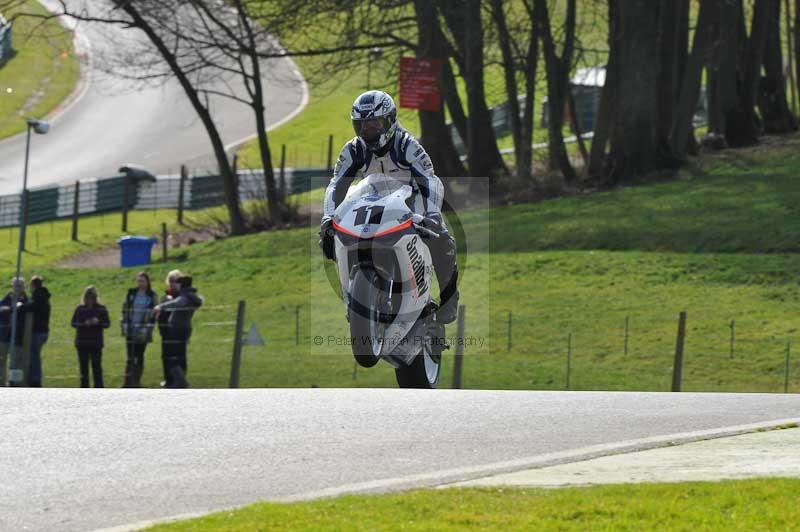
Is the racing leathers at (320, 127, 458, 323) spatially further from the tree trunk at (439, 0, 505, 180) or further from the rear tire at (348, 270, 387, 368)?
the tree trunk at (439, 0, 505, 180)

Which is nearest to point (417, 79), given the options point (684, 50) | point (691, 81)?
point (691, 81)

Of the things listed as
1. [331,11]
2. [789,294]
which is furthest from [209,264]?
[789,294]

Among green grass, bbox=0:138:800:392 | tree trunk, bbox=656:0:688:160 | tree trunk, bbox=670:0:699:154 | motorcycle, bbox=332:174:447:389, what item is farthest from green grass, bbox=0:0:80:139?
motorcycle, bbox=332:174:447:389

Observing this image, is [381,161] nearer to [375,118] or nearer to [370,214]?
[375,118]

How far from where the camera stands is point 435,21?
33.4 m

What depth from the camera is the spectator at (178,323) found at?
19234 mm

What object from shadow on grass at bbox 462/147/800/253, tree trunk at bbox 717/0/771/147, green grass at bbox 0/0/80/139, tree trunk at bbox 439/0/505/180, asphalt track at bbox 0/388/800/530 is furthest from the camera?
green grass at bbox 0/0/80/139

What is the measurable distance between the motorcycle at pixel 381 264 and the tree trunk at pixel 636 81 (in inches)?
851

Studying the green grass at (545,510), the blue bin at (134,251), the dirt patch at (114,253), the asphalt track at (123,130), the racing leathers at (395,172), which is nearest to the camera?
the green grass at (545,510)

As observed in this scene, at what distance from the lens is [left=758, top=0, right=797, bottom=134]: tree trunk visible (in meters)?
41.8

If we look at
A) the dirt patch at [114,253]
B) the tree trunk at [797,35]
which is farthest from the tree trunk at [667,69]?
the dirt patch at [114,253]

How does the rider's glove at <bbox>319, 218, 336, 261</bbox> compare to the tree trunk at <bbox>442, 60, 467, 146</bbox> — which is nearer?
the rider's glove at <bbox>319, 218, 336, 261</bbox>

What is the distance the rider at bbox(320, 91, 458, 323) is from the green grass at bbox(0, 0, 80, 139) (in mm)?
49584

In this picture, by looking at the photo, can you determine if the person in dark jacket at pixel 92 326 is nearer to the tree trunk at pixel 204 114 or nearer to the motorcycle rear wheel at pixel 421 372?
the motorcycle rear wheel at pixel 421 372
